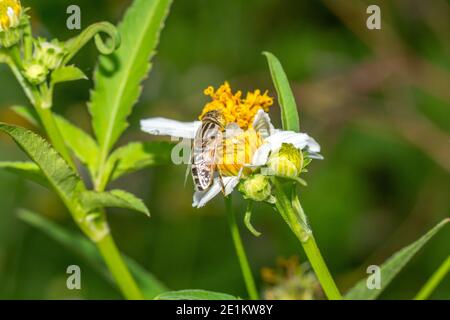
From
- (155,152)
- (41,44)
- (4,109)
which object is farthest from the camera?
(4,109)

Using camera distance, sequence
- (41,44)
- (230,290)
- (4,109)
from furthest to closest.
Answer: (4,109), (230,290), (41,44)

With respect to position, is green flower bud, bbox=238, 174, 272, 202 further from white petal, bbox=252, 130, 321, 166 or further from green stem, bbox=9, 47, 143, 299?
green stem, bbox=9, 47, 143, 299

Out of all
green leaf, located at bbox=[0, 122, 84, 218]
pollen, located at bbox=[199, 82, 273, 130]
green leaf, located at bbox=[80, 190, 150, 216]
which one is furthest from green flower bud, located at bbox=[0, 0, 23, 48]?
pollen, located at bbox=[199, 82, 273, 130]

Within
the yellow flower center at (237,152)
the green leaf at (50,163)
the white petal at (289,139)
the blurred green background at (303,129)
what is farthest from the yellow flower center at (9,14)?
the blurred green background at (303,129)

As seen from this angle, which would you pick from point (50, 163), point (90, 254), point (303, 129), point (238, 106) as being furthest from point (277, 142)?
point (303, 129)
